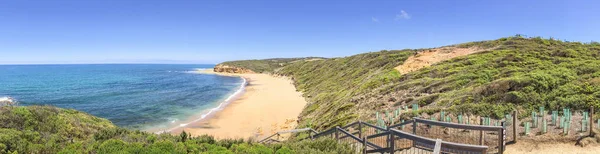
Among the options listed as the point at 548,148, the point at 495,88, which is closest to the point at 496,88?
the point at 495,88

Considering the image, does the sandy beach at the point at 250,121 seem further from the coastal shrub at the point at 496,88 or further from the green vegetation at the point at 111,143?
the green vegetation at the point at 111,143

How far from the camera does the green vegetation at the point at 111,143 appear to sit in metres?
5.98

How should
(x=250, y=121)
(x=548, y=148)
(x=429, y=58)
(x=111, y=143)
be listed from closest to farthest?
(x=111, y=143) < (x=548, y=148) < (x=250, y=121) < (x=429, y=58)

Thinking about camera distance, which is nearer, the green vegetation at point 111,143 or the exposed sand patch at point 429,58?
the green vegetation at point 111,143

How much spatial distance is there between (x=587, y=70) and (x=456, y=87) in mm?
5895

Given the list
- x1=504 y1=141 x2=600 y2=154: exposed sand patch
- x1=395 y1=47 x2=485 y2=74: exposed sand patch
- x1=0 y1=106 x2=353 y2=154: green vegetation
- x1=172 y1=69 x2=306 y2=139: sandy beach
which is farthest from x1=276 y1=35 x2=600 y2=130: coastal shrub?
x1=0 y1=106 x2=353 y2=154: green vegetation

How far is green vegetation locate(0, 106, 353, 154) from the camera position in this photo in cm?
598

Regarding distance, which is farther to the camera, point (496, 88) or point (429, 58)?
point (429, 58)

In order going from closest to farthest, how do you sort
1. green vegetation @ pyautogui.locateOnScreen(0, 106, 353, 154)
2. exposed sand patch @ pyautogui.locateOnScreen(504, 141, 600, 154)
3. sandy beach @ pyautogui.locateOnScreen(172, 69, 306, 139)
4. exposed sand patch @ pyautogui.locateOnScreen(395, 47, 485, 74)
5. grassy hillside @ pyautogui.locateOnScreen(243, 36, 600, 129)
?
1. green vegetation @ pyautogui.locateOnScreen(0, 106, 353, 154)
2. exposed sand patch @ pyautogui.locateOnScreen(504, 141, 600, 154)
3. grassy hillside @ pyautogui.locateOnScreen(243, 36, 600, 129)
4. sandy beach @ pyautogui.locateOnScreen(172, 69, 306, 139)
5. exposed sand patch @ pyautogui.locateOnScreen(395, 47, 485, 74)

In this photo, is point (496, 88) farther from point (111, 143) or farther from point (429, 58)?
point (429, 58)

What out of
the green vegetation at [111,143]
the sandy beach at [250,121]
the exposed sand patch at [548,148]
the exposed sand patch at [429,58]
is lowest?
the sandy beach at [250,121]

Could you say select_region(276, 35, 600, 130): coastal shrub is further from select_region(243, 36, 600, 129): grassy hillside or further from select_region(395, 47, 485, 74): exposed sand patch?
select_region(395, 47, 485, 74): exposed sand patch

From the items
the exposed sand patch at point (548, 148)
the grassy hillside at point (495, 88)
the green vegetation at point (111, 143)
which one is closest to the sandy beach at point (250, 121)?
the grassy hillside at point (495, 88)

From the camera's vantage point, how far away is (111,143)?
602 centimetres
